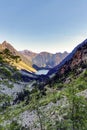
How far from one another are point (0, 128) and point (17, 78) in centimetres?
427

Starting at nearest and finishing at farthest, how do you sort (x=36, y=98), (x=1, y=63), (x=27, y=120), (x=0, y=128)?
(x=1, y=63) → (x=0, y=128) → (x=36, y=98) → (x=27, y=120)

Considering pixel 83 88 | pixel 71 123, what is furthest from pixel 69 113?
pixel 83 88

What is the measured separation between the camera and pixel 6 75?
72.0 ft

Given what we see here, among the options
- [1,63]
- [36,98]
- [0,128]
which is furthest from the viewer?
[36,98]

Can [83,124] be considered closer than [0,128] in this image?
No

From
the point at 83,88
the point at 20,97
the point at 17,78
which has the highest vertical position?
the point at 17,78

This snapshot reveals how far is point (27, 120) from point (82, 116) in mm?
44187

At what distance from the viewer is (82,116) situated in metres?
29.7

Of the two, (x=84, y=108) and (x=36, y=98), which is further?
(x=36, y=98)

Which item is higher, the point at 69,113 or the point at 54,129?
the point at 69,113

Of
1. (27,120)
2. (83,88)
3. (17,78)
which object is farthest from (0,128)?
(83,88)

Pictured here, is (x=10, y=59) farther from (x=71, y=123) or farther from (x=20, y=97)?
(x=20, y=97)

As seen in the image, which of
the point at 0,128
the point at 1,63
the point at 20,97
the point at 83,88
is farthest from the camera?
the point at 20,97

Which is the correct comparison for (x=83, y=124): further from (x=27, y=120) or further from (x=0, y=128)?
(x=27, y=120)
